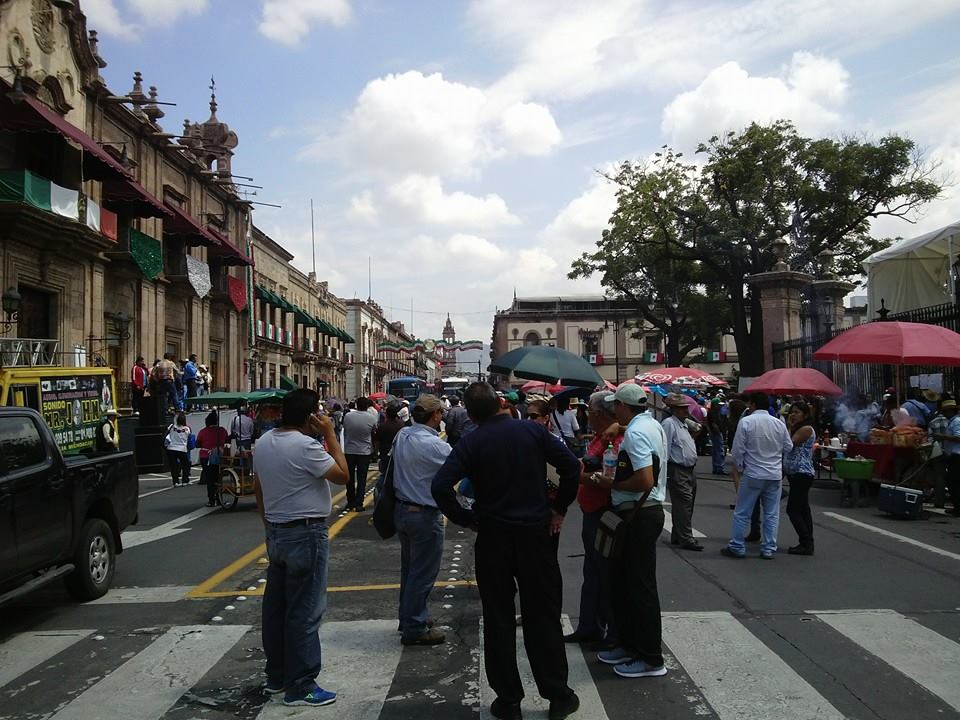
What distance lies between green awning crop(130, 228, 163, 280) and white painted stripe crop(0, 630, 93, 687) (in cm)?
2243

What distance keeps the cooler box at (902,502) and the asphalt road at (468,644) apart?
2.01m

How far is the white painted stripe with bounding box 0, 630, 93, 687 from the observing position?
511 cm

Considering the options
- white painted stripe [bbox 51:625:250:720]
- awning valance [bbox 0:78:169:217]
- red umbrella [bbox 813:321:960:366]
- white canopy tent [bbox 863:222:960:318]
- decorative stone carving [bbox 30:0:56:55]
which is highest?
decorative stone carving [bbox 30:0:56:55]

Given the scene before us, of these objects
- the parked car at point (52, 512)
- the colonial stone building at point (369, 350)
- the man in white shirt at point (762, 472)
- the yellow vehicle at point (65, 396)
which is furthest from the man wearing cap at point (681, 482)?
the colonial stone building at point (369, 350)

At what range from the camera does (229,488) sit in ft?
41.1

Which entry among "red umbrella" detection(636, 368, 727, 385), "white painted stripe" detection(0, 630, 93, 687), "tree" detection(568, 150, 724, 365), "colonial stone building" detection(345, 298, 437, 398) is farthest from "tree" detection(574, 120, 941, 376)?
"colonial stone building" detection(345, 298, 437, 398)

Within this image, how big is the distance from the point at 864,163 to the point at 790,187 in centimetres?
286

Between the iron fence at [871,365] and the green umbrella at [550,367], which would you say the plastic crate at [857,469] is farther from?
the iron fence at [871,365]

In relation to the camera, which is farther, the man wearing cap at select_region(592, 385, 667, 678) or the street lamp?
the street lamp

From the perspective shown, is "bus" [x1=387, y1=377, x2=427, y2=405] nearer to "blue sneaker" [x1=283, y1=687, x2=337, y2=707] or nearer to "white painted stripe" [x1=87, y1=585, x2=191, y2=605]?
"white painted stripe" [x1=87, y1=585, x2=191, y2=605]

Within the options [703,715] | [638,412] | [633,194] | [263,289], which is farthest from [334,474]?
[263,289]

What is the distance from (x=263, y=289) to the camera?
4250 cm

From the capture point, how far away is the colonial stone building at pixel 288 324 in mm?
43969

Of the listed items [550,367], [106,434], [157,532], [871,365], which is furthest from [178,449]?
[871,365]
